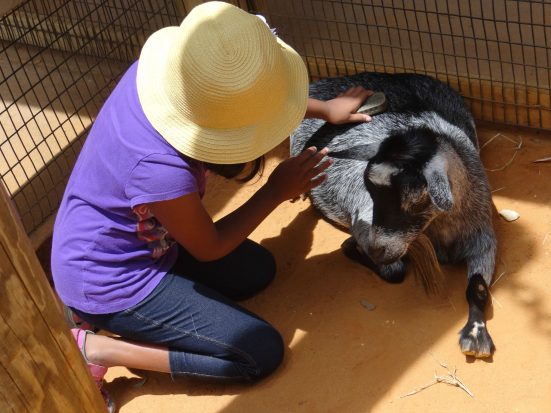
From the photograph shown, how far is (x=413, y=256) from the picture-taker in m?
4.41

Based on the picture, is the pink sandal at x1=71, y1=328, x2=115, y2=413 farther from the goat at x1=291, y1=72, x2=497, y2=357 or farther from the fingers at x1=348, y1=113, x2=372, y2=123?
the fingers at x1=348, y1=113, x2=372, y2=123

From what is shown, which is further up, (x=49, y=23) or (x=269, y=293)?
(x=49, y=23)

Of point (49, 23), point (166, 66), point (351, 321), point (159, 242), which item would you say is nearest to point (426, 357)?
point (351, 321)

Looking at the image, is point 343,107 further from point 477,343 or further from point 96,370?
point 96,370

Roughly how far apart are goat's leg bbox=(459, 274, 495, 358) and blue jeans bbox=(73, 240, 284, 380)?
0.82 meters

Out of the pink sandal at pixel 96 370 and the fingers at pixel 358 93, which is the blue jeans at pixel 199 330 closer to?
the pink sandal at pixel 96 370

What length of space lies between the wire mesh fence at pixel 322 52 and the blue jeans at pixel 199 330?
147 centimetres

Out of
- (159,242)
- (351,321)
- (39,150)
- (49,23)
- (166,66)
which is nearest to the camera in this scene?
(166,66)

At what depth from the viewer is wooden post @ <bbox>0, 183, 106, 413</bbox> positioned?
92.2 inches

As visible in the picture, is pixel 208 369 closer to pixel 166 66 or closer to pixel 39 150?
pixel 166 66

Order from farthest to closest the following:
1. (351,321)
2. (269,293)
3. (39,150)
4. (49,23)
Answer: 1. (49,23)
2. (39,150)
3. (269,293)
4. (351,321)

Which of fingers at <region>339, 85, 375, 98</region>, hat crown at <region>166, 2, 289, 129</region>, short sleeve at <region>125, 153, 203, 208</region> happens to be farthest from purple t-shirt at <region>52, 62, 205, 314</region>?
fingers at <region>339, 85, 375, 98</region>

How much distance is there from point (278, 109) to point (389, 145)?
842mm

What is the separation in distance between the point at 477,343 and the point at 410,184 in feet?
2.46
